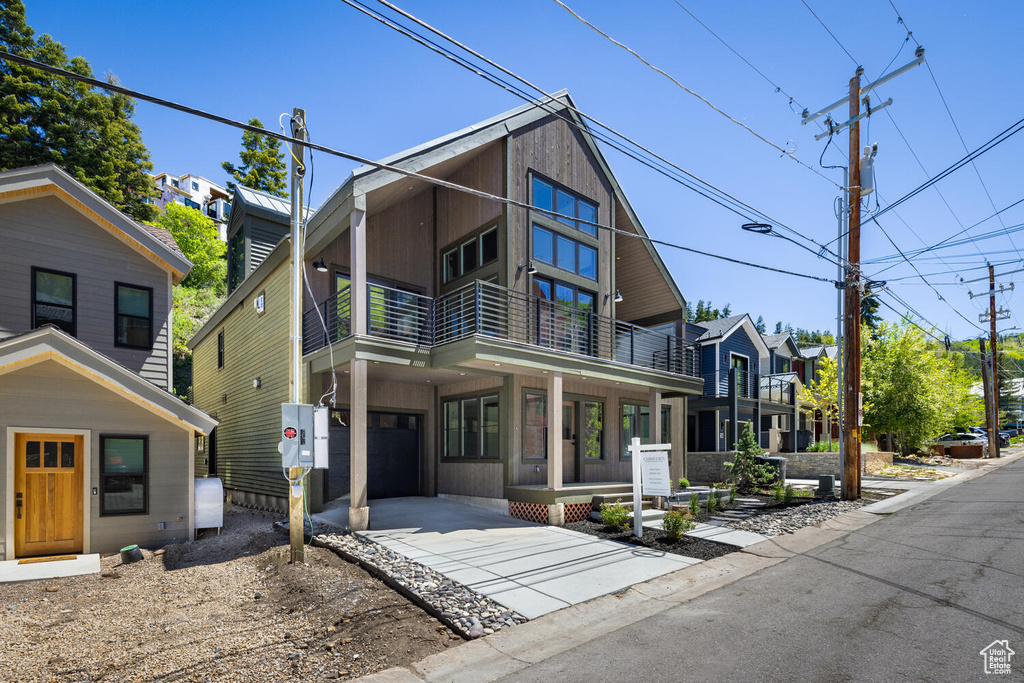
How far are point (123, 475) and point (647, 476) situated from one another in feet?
34.0

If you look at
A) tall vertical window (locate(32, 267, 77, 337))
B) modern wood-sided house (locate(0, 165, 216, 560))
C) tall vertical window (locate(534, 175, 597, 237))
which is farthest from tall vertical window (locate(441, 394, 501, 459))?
tall vertical window (locate(32, 267, 77, 337))

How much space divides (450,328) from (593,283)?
471cm

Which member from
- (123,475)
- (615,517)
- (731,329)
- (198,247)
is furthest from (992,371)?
(198,247)

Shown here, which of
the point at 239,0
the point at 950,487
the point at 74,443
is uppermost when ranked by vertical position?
the point at 239,0

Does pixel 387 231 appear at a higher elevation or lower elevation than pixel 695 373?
higher

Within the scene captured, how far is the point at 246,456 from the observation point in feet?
54.2

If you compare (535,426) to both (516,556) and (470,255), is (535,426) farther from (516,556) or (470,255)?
(516,556)

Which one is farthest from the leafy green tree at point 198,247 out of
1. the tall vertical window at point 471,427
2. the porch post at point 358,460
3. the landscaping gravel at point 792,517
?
the landscaping gravel at point 792,517

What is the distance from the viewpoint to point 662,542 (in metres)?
10.8

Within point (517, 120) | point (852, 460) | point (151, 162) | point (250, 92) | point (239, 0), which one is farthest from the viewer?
point (151, 162)

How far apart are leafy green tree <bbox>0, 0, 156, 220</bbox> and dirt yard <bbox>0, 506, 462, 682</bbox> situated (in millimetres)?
29112

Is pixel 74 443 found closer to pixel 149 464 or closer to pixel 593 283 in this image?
pixel 149 464

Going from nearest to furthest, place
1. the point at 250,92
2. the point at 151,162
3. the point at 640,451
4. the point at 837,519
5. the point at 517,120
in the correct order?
the point at 250,92
the point at 640,451
the point at 837,519
the point at 517,120
the point at 151,162

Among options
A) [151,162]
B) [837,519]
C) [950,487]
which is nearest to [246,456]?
[837,519]
